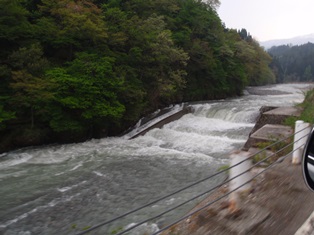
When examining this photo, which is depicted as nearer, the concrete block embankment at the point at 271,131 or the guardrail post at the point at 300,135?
the guardrail post at the point at 300,135

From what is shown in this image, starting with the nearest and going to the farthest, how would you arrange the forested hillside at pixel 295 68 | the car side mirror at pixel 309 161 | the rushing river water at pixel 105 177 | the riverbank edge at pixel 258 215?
1. the car side mirror at pixel 309 161
2. the riverbank edge at pixel 258 215
3. the rushing river water at pixel 105 177
4. the forested hillside at pixel 295 68

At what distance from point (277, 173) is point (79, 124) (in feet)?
31.6

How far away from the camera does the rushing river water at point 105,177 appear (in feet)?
18.6

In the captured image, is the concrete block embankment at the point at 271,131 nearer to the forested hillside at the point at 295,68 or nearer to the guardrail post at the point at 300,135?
the guardrail post at the point at 300,135

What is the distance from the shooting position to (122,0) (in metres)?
19.7

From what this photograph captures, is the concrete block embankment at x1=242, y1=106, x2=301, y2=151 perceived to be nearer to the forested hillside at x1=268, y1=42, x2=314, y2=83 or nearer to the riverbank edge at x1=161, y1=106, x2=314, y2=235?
the riverbank edge at x1=161, y1=106, x2=314, y2=235

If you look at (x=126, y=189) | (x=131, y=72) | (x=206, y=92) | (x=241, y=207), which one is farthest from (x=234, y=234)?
(x=206, y=92)

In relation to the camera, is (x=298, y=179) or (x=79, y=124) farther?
(x=79, y=124)

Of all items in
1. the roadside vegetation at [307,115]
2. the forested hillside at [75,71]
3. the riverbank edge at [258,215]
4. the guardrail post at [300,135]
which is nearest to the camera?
the riverbank edge at [258,215]

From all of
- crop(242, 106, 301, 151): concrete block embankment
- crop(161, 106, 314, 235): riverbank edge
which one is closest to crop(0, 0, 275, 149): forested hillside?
crop(242, 106, 301, 151): concrete block embankment

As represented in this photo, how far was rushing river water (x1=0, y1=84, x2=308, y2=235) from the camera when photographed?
18.6 ft

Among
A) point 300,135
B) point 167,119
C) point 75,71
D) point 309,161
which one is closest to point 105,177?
point 75,71

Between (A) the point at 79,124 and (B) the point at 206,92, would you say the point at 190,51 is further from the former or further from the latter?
(A) the point at 79,124

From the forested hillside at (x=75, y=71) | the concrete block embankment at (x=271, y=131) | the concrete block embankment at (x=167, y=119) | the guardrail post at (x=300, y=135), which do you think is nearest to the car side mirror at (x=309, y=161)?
the guardrail post at (x=300, y=135)
